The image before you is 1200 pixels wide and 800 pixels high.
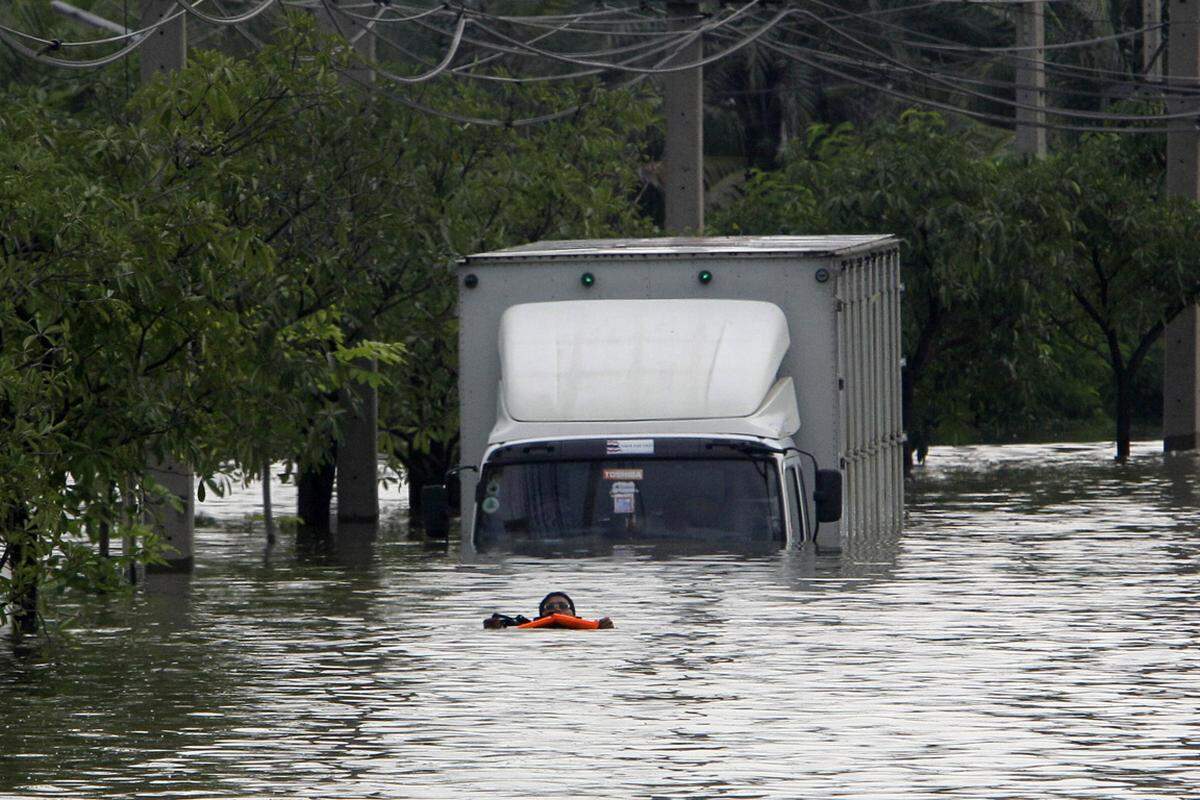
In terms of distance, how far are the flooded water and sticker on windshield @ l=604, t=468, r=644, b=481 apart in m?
0.70

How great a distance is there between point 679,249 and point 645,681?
6715 mm

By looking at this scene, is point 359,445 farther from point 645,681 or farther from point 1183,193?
point 1183,193

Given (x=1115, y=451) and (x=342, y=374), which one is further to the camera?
(x=1115, y=451)

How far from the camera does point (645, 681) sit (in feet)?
54.0

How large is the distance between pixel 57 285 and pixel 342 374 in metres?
9.94

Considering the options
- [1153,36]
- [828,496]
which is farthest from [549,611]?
[1153,36]

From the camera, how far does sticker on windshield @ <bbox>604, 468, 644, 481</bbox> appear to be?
20156 millimetres

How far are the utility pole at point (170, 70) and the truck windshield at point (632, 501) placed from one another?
460 centimetres

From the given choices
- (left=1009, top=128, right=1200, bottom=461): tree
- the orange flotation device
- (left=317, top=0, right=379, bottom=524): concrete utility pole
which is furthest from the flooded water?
(left=1009, top=128, right=1200, bottom=461): tree

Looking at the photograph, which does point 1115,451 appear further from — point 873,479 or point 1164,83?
point 873,479

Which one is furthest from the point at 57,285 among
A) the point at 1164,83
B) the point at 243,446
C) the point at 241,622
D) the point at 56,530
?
the point at 1164,83

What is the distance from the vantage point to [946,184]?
39.2 metres

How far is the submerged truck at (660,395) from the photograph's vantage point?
20.2 m

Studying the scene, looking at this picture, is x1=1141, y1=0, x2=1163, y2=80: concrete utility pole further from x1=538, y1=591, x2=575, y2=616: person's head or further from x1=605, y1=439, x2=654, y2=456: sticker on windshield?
x1=538, y1=591, x2=575, y2=616: person's head
